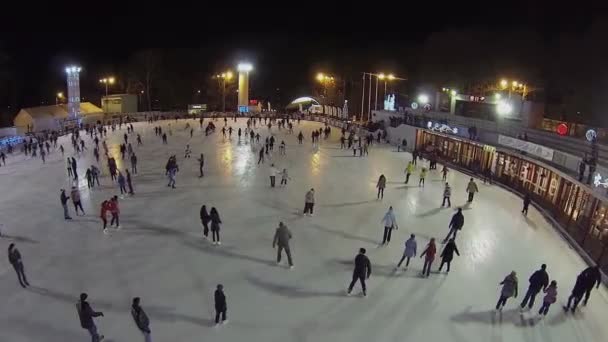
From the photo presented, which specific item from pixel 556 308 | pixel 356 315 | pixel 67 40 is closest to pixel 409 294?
pixel 356 315

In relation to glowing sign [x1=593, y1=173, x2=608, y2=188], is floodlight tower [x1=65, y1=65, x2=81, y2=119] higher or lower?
higher

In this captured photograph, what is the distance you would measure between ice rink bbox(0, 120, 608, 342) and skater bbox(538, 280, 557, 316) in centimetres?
21

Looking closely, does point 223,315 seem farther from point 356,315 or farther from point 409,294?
point 409,294

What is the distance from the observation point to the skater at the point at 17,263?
9.59 metres

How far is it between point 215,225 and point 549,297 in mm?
8197

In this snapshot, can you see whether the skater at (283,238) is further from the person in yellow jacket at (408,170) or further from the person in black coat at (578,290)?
the person in yellow jacket at (408,170)

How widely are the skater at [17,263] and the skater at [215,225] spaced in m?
4.48

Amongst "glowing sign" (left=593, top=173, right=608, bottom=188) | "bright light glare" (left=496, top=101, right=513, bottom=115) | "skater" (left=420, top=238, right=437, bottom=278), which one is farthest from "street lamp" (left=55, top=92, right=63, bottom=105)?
"glowing sign" (left=593, top=173, right=608, bottom=188)

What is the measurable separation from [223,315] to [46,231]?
8.01 m

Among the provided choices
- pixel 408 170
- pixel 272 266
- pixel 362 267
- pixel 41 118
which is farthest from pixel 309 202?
pixel 41 118

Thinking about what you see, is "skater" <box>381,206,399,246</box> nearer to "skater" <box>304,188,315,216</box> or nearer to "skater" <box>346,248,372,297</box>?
"skater" <box>304,188,315,216</box>

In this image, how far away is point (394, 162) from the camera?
26.5m

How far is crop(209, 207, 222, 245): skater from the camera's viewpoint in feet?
39.2

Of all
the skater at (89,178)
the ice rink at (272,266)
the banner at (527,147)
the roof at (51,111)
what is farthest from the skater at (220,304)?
the roof at (51,111)
